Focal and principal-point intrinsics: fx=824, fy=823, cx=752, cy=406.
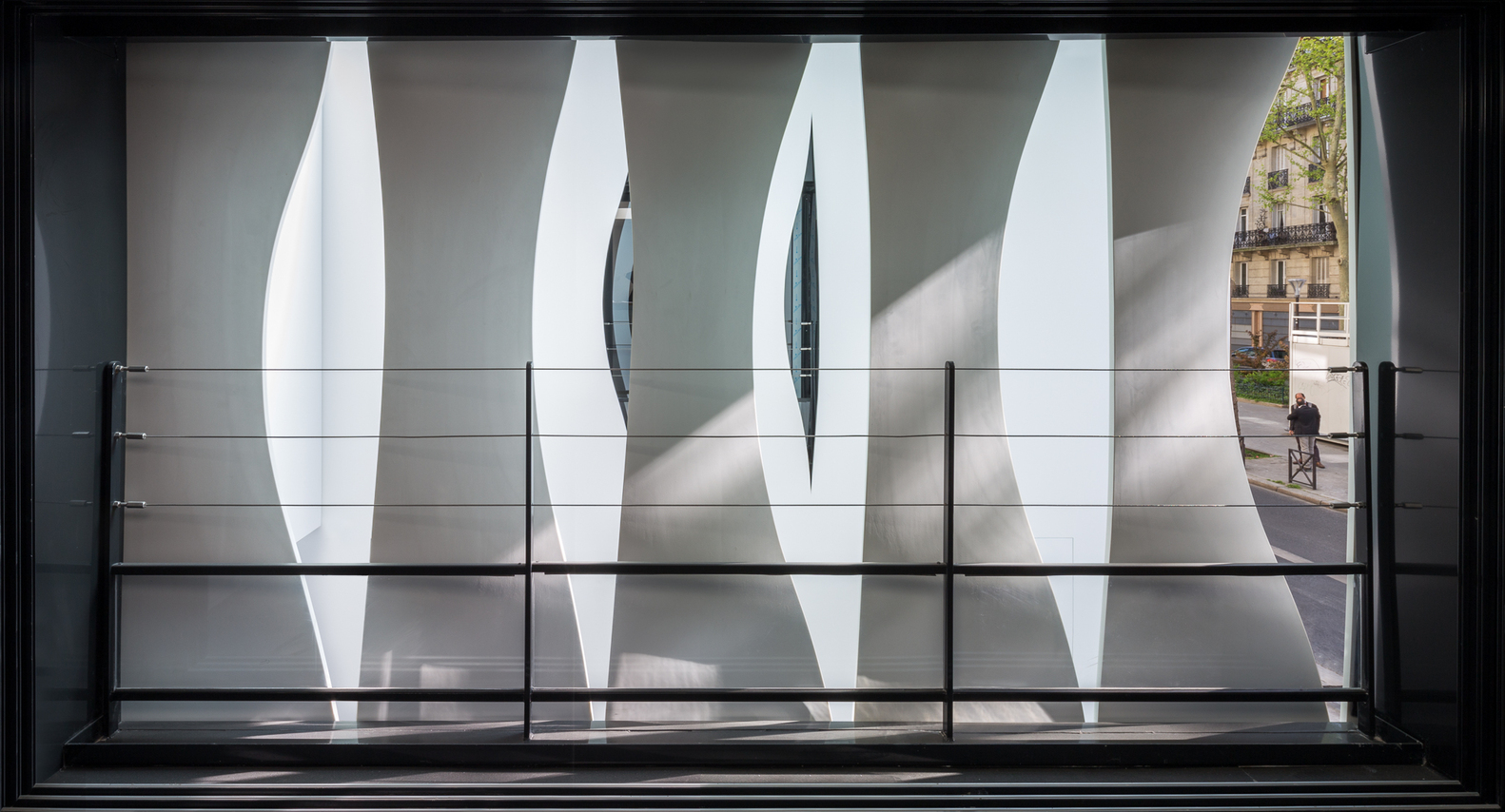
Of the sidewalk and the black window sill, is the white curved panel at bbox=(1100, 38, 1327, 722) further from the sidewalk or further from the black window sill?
the black window sill

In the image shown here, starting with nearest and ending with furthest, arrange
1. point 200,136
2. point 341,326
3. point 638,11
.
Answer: point 638,11, point 200,136, point 341,326

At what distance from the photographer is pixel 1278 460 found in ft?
5.45

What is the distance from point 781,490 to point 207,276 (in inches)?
48.0

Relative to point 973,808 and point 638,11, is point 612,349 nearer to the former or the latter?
point 638,11

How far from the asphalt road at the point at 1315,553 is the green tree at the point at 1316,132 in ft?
1.44

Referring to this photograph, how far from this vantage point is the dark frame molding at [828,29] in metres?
1.35

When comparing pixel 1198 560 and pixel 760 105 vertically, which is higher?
pixel 760 105

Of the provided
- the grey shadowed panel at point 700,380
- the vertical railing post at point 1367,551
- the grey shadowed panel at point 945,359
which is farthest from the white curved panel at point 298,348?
the vertical railing post at point 1367,551

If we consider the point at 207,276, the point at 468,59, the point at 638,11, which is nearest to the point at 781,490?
the point at 638,11

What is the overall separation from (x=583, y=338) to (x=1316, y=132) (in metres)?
1.53

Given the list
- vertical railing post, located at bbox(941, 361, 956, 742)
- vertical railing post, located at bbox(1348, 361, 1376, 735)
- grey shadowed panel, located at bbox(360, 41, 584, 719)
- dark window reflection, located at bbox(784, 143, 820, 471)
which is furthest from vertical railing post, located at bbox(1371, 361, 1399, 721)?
grey shadowed panel, located at bbox(360, 41, 584, 719)

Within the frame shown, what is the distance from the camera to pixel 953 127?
1.64 meters

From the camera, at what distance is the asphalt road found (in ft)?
5.44

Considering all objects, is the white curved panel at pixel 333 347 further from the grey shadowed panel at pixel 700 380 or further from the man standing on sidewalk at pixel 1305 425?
the man standing on sidewalk at pixel 1305 425
